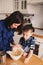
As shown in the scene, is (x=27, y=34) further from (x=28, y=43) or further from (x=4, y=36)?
(x=4, y=36)

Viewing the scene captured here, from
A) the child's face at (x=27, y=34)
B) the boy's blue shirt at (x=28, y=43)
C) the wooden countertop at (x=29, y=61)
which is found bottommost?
the wooden countertop at (x=29, y=61)

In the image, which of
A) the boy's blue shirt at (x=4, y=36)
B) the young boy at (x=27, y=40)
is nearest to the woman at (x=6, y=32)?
the boy's blue shirt at (x=4, y=36)

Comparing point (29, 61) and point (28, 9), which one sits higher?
point (28, 9)

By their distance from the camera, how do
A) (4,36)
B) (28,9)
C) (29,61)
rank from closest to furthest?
(29,61) → (4,36) → (28,9)

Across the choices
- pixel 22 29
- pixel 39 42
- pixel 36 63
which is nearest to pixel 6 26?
pixel 22 29

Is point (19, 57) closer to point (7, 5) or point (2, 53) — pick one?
point (2, 53)

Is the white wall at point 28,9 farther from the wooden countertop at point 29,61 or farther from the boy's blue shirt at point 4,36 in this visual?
the wooden countertop at point 29,61

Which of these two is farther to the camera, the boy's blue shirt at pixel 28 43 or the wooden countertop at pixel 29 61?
the boy's blue shirt at pixel 28 43

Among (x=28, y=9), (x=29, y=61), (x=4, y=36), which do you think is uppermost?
(x=28, y=9)

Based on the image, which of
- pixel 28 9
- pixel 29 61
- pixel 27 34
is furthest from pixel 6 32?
pixel 28 9

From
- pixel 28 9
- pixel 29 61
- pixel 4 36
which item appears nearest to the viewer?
pixel 29 61

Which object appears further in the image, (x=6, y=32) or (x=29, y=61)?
(x=6, y=32)

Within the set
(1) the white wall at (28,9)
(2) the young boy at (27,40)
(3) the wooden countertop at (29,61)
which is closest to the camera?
(3) the wooden countertop at (29,61)

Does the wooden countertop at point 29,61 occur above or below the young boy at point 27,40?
below
